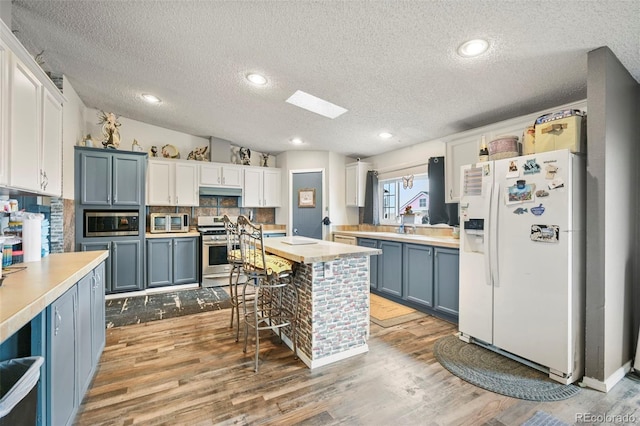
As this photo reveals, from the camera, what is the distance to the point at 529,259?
2184 mm

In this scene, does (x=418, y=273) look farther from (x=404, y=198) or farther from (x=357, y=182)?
(x=357, y=182)

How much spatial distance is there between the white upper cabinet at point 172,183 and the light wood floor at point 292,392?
2.44 m

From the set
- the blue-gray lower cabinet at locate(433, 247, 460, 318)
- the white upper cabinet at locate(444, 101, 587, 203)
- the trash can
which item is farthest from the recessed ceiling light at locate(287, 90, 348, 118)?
the trash can

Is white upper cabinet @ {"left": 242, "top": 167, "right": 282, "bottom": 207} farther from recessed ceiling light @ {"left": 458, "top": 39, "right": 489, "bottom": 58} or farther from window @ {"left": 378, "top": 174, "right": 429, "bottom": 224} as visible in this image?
recessed ceiling light @ {"left": 458, "top": 39, "right": 489, "bottom": 58}

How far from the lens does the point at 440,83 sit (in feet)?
8.42

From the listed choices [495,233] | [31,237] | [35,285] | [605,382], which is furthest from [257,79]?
[605,382]

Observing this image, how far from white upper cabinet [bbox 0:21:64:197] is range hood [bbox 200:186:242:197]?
2.60 m

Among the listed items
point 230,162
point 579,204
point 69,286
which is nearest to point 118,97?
point 230,162

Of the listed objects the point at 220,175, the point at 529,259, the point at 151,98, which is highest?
the point at 151,98

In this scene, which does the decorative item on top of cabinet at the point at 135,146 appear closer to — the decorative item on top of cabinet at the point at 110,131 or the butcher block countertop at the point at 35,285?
the decorative item on top of cabinet at the point at 110,131

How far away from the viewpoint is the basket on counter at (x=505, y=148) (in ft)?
8.05

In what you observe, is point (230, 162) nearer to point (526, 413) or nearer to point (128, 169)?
point (128, 169)

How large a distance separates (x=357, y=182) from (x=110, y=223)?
3.88 metres

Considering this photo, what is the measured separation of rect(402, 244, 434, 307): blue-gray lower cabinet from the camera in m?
3.35
